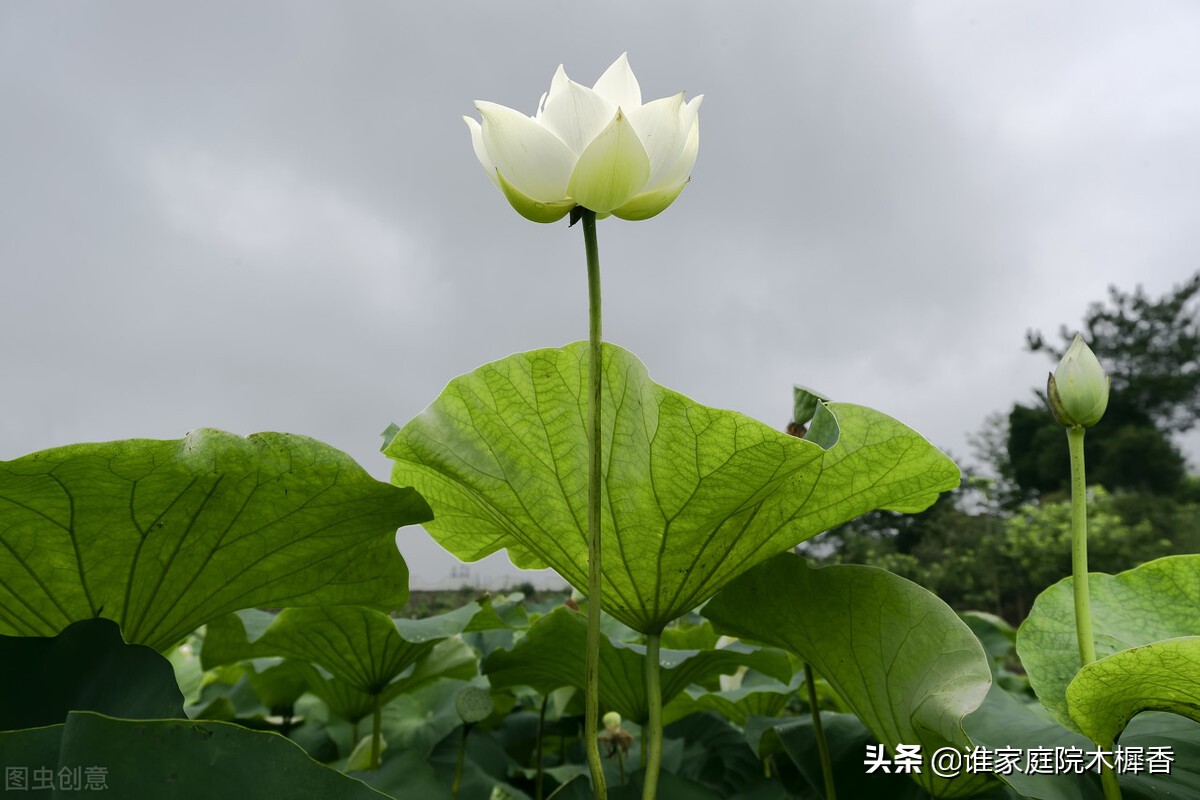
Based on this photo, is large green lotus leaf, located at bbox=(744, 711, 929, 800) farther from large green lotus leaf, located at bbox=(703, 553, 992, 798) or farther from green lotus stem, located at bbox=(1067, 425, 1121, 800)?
green lotus stem, located at bbox=(1067, 425, 1121, 800)

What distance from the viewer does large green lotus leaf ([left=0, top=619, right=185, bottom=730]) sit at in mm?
547

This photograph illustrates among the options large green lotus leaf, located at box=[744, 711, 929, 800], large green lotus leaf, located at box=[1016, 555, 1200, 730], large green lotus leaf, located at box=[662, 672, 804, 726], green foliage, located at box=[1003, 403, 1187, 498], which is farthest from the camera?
green foliage, located at box=[1003, 403, 1187, 498]

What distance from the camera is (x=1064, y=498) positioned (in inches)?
556

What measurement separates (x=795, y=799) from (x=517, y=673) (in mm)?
415

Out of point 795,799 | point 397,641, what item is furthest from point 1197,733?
point 397,641

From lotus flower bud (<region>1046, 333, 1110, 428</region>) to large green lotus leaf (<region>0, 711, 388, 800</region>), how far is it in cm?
58

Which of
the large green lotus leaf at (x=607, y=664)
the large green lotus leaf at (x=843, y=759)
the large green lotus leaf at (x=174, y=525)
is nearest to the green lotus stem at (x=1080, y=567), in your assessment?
the large green lotus leaf at (x=843, y=759)

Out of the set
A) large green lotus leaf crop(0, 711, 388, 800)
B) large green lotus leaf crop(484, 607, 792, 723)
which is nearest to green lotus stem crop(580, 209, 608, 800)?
large green lotus leaf crop(0, 711, 388, 800)

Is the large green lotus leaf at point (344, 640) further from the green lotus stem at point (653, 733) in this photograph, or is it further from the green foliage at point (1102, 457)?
the green foliage at point (1102, 457)

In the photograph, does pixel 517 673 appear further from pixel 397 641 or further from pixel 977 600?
pixel 977 600

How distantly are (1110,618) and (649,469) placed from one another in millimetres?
467

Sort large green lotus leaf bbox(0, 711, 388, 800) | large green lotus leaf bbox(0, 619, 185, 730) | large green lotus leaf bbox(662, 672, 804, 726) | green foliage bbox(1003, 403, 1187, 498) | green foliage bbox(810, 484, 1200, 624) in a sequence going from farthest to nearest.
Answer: green foliage bbox(1003, 403, 1187, 498), green foliage bbox(810, 484, 1200, 624), large green lotus leaf bbox(662, 672, 804, 726), large green lotus leaf bbox(0, 619, 185, 730), large green lotus leaf bbox(0, 711, 388, 800)

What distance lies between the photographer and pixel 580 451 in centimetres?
64

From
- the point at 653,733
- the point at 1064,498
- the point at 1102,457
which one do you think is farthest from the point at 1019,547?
the point at 653,733
